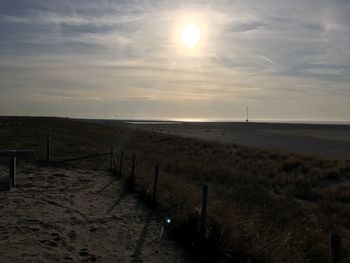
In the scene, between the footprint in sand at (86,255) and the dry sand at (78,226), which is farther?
the dry sand at (78,226)

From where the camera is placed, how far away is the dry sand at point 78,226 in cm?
766

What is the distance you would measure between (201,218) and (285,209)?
5591 millimetres

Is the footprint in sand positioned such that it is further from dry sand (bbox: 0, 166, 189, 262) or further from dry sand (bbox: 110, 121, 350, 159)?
dry sand (bbox: 110, 121, 350, 159)

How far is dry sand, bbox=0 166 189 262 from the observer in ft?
25.1

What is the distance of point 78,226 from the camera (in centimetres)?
925

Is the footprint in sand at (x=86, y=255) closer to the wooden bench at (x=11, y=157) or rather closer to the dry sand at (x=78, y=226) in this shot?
the dry sand at (x=78, y=226)

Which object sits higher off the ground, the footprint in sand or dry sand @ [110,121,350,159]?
the footprint in sand

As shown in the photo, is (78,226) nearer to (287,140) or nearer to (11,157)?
(11,157)

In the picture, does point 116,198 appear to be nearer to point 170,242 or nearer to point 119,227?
point 119,227

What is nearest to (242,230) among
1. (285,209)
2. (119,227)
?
(119,227)

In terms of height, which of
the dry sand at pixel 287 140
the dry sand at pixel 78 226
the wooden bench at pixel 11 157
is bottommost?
the dry sand at pixel 287 140

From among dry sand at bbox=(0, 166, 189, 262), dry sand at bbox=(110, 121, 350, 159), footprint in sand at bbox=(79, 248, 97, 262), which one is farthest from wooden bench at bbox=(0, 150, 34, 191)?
dry sand at bbox=(110, 121, 350, 159)

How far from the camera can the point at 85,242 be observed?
324 inches

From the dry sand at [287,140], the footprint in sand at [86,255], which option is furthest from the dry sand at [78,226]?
the dry sand at [287,140]
